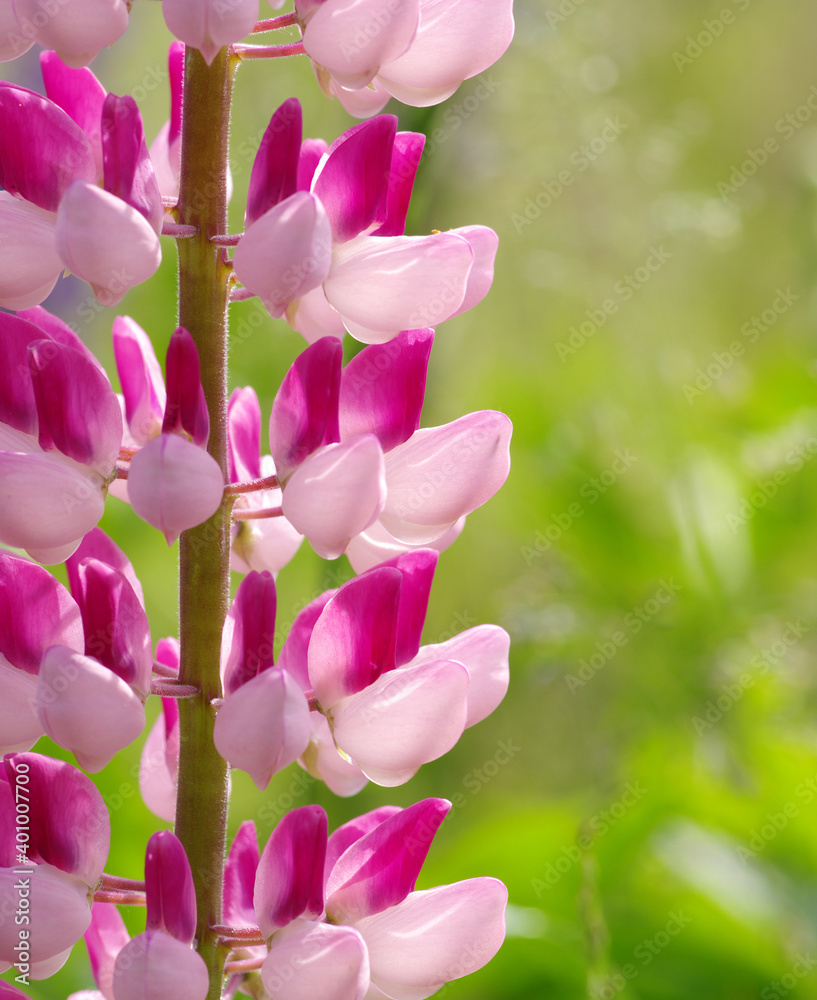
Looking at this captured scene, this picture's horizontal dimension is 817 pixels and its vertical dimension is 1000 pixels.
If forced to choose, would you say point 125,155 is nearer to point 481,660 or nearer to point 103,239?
point 103,239

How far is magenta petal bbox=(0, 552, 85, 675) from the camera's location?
30 cm

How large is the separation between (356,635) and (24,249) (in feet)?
0.46

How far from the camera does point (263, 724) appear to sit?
281mm

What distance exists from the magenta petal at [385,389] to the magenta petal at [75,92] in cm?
10

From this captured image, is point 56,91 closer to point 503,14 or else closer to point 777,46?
point 503,14

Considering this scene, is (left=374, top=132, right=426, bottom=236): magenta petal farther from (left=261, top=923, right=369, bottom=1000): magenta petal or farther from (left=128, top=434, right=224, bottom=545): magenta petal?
(left=261, top=923, right=369, bottom=1000): magenta petal

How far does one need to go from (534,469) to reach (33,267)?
0.64 m

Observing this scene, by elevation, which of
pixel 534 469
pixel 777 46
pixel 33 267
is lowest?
pixel 534 469

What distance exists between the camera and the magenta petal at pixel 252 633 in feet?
0.99

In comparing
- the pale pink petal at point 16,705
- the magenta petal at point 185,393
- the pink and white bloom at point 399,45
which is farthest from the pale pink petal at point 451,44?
the pale pink petal at point 16,705

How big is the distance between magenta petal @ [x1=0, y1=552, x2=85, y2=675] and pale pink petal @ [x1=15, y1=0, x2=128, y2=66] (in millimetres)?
136

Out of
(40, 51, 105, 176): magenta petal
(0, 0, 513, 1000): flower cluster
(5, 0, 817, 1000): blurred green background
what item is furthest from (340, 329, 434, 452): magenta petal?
(5, 0, 817, 1000): blurred green background

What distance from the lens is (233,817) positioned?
889 millimetres

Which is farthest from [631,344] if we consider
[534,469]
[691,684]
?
[691,684]
